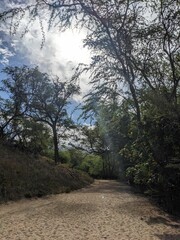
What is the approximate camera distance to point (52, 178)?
2755cm

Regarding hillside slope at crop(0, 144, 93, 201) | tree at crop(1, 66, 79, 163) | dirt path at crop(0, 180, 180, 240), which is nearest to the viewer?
dirt path at crop(0, 180, 180, 240)

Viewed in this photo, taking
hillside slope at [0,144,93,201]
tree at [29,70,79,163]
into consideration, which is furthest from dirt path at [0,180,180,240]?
tree at [29,70,79,163]

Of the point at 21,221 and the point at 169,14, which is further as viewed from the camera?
the point at 21,221

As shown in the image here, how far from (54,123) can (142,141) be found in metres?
29.3

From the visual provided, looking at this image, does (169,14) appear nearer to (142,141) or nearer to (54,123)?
(142,141)

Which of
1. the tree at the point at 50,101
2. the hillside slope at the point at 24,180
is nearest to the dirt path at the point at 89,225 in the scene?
the hillside slope at the point at 24,180

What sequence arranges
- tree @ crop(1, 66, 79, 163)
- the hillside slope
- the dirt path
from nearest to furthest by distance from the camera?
1. the dirt path
2. the hillside slope
3. tree @ crop(1, 66, 79, 163)

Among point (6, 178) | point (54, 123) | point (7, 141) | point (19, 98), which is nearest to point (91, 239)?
point (6, 178)

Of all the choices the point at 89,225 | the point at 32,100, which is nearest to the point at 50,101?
the point at 32,100

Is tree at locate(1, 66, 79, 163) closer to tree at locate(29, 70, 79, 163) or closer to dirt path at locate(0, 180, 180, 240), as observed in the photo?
tree at locate(29, 70, 79, 163)

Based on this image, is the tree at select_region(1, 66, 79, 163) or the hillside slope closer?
the hillside slope

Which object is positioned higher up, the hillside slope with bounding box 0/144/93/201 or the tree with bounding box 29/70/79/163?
the tree with bounding box 29/70/79/163

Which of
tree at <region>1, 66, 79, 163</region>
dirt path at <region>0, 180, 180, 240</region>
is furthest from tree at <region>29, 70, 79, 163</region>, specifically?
dirt path at <region>0, 180, 180, 240</region>

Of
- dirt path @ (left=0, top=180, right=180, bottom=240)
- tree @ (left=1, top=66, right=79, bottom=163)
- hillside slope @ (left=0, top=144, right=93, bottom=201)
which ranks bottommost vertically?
dirt path @ (left=0, top=180, right=180, bottom=240)
